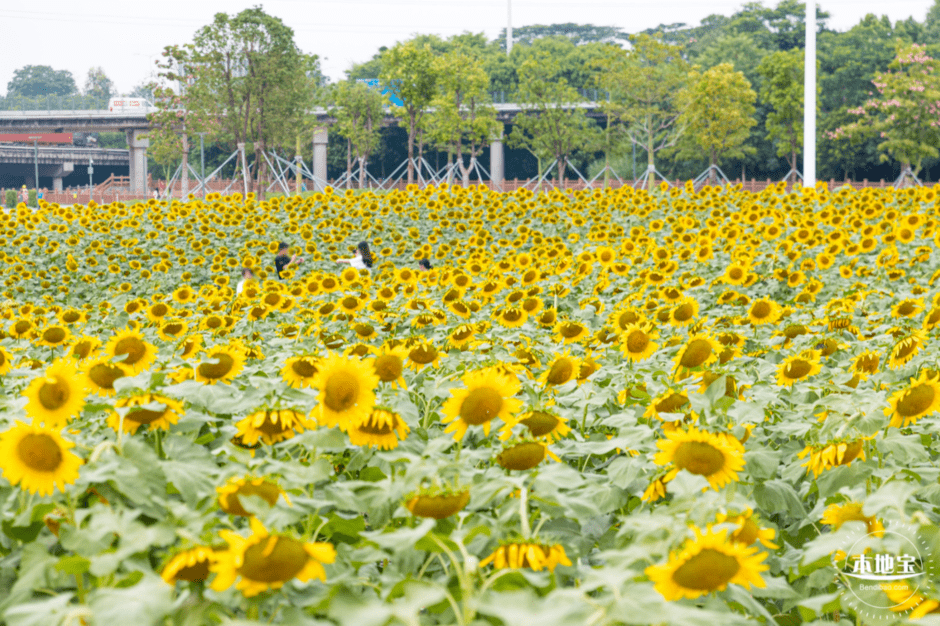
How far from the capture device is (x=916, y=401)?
2.82 m

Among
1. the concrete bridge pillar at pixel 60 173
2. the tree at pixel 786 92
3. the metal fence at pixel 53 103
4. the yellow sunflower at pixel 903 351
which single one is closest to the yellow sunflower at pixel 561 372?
the yellow sunflower at pixel 903 351

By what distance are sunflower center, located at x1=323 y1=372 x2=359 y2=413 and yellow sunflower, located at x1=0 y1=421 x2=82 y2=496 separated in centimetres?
66

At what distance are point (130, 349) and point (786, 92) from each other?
151 feet

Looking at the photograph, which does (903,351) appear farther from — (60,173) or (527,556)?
(60,173)

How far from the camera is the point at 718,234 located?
35.4 ft

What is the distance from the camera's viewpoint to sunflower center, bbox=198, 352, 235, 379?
2.87 m

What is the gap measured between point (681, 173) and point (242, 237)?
46.3 metres

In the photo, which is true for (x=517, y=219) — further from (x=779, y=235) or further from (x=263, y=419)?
(x=263, y=419)

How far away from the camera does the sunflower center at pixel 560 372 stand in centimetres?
319

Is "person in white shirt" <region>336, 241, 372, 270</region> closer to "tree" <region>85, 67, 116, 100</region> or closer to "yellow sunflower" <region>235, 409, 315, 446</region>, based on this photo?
"yellow sunflower" <region>235, 409, 315, 446</region>

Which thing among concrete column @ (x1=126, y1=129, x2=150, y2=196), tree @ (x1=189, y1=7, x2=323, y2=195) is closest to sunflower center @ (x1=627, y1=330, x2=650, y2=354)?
tree @ (x1=189, y1=7, x2=323, y2=195)

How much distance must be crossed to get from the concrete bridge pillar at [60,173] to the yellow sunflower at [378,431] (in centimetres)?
9711

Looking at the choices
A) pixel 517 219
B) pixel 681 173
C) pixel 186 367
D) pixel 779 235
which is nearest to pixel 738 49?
pixel 681 173

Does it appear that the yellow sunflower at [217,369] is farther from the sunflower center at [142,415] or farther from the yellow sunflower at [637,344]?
the yellow sunflower at [637,344]
